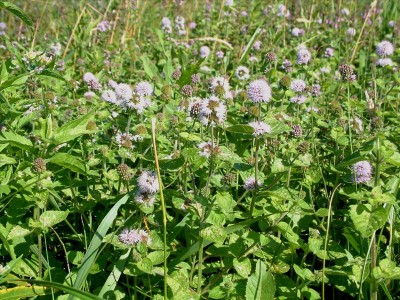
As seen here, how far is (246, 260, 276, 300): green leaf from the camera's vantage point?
4.52 ft

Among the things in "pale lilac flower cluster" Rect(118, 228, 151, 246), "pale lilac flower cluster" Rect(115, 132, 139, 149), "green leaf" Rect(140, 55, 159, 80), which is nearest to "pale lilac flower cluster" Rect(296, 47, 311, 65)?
"green leaf" Rect(140, 55, 159, 80)

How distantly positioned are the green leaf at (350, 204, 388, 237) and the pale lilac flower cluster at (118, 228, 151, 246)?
0.52 metres

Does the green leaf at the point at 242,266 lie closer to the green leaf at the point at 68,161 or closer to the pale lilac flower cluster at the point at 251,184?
the pale lilac flower cluster at the point at 251,184

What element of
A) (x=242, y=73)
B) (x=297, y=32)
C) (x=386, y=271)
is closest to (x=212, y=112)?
(x=386, y=271)

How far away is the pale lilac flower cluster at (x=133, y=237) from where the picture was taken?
1.43m

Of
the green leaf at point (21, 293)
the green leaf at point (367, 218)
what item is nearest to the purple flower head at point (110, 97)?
the green leaf at point (21, 293)

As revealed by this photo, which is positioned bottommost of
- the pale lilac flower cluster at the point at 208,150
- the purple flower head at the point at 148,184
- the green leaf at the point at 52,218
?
the green leaf at the point at 52,218

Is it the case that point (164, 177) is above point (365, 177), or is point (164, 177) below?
below

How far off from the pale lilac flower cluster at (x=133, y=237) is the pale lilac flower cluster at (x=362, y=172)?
2.08 feet

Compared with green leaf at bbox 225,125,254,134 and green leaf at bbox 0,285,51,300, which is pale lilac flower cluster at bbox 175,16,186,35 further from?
green leaf at bbox 0,285,51,300

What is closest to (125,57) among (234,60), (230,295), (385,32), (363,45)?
(234,60)

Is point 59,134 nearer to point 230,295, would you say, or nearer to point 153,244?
point 153,244

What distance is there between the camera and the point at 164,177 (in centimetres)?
183

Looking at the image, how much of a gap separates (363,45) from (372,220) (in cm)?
312
